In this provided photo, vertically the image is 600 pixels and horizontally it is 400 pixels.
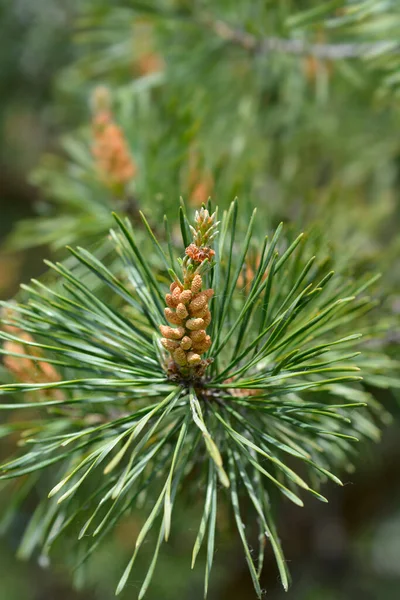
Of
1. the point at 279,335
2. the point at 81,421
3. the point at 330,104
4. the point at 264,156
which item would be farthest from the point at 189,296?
the point at 330,104

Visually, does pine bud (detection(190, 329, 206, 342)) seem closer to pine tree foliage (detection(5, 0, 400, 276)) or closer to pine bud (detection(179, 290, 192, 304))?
pine bud (detection(179, 290, 192, 304))

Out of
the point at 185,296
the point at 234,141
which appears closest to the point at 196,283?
the point at 185,296

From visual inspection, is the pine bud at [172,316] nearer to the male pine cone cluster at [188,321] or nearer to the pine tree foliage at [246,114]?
the male pine cone cluster at [188,321]

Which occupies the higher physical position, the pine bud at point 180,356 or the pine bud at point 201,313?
the pine bud at point 201,313

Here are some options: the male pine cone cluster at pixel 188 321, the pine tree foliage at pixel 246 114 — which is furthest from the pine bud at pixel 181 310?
the pine tree foliage at pixel 246 114

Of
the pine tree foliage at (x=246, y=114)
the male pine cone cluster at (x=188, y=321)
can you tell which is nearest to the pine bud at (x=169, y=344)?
the male pine cone cluster at (x=188, y=321)

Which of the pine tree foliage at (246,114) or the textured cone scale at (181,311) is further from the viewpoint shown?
the pine tree foliage at (246,114)

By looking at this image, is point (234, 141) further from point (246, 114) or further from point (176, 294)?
point (176, 294)

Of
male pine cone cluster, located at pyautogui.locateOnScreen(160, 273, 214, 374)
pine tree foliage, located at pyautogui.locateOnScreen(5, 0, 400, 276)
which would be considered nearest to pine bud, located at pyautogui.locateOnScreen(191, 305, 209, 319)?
male pine cone cluster, located at pyautogui.locateOnScreen(160, 273, 214, 374)
